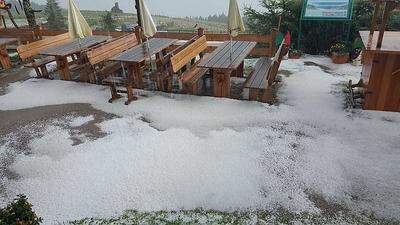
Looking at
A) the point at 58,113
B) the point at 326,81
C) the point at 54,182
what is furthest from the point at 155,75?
the point at 326,81

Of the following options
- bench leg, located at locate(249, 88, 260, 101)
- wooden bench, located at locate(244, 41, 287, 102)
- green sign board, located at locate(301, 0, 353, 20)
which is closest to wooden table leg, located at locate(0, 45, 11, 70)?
wooden bench, located at locate(244, 41, 287, 102)

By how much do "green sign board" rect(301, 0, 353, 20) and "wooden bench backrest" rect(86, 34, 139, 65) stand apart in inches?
257

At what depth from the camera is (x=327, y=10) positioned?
11.8 metres

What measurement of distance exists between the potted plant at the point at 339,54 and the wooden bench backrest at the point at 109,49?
286 inches

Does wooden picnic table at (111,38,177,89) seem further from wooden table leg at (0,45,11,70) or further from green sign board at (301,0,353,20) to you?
wooden table leg at (0,45,11,70)

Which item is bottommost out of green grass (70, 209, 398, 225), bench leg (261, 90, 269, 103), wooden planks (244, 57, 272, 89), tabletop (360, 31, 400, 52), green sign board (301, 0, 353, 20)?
green grass (70, 209, 398, 225)

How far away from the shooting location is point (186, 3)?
115 metres

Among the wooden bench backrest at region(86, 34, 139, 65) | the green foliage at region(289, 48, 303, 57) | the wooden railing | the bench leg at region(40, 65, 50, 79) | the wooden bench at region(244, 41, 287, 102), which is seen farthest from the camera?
the green foliage at region(289, 48, 303, 57)

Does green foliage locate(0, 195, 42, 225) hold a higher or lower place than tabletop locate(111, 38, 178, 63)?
lower

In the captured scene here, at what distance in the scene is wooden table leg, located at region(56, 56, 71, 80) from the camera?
10.7 m

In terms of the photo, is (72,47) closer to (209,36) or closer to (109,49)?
(109,49)

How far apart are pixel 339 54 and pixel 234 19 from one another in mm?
5072

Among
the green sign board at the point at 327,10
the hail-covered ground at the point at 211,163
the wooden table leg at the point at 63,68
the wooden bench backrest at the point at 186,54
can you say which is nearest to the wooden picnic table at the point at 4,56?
the wooden table leg at the point at 63,68

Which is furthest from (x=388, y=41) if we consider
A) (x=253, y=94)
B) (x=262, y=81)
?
(x=253, y=94)
